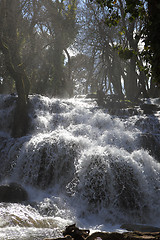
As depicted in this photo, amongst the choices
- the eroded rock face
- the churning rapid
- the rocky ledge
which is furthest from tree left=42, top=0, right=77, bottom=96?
the rocky ledge

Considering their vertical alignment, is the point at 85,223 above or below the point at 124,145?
below

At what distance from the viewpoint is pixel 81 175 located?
9.02 meters

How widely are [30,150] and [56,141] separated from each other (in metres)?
1.12

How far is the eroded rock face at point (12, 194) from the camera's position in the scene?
7.86 meters

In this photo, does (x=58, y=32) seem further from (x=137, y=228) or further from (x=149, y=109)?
(x=137, y=228)

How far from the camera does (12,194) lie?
8.04 m

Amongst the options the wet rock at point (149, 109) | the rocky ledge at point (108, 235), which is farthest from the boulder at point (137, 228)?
the wet rock at point (149, 109)

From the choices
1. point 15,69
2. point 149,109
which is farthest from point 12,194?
point 149,109

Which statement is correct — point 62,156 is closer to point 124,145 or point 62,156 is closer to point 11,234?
point 124,145

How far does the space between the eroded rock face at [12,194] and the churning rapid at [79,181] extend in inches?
11.6

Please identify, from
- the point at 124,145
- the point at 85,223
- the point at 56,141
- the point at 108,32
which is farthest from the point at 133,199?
the point at 108,32

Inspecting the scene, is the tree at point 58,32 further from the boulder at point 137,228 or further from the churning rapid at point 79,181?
the boulder at point 137,228

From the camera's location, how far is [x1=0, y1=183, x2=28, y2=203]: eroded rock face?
25.8ft

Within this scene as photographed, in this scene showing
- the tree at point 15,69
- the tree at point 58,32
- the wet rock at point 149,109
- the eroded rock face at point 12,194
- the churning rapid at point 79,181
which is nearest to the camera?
the churning rapid at point 79,181
